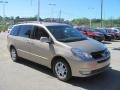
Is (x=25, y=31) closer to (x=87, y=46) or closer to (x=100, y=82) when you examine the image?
(x=87, y=46)

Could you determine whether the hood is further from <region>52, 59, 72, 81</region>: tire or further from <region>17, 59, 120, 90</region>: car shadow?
<region>17, 59, 120, 90</region>: car shadow

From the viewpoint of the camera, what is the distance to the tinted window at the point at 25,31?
863 centimetres

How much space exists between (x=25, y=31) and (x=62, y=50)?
262 cm

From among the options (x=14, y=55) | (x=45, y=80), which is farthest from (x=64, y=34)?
(x=14, y=55)

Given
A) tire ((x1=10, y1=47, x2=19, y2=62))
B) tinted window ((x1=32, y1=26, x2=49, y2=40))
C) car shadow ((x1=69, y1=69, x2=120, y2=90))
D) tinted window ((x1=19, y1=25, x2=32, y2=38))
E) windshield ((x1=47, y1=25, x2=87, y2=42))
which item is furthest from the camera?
tire ((x1=10, y1=47, x2=19, y2=62))

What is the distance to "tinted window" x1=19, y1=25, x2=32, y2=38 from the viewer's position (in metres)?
8.63

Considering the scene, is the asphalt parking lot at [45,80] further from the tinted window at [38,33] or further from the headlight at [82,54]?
the tinted window at [38,33]

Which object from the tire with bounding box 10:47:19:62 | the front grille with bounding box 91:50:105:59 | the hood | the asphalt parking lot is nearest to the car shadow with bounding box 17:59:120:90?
the asphalt parking lot

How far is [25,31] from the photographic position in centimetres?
895

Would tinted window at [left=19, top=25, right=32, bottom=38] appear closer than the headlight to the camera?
No

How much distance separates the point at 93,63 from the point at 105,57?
2.28 feet

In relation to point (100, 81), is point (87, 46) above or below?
above

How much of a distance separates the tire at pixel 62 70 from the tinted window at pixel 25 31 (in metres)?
1.96

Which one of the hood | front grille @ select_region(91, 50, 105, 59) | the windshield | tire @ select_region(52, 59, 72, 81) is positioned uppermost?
the windshield
